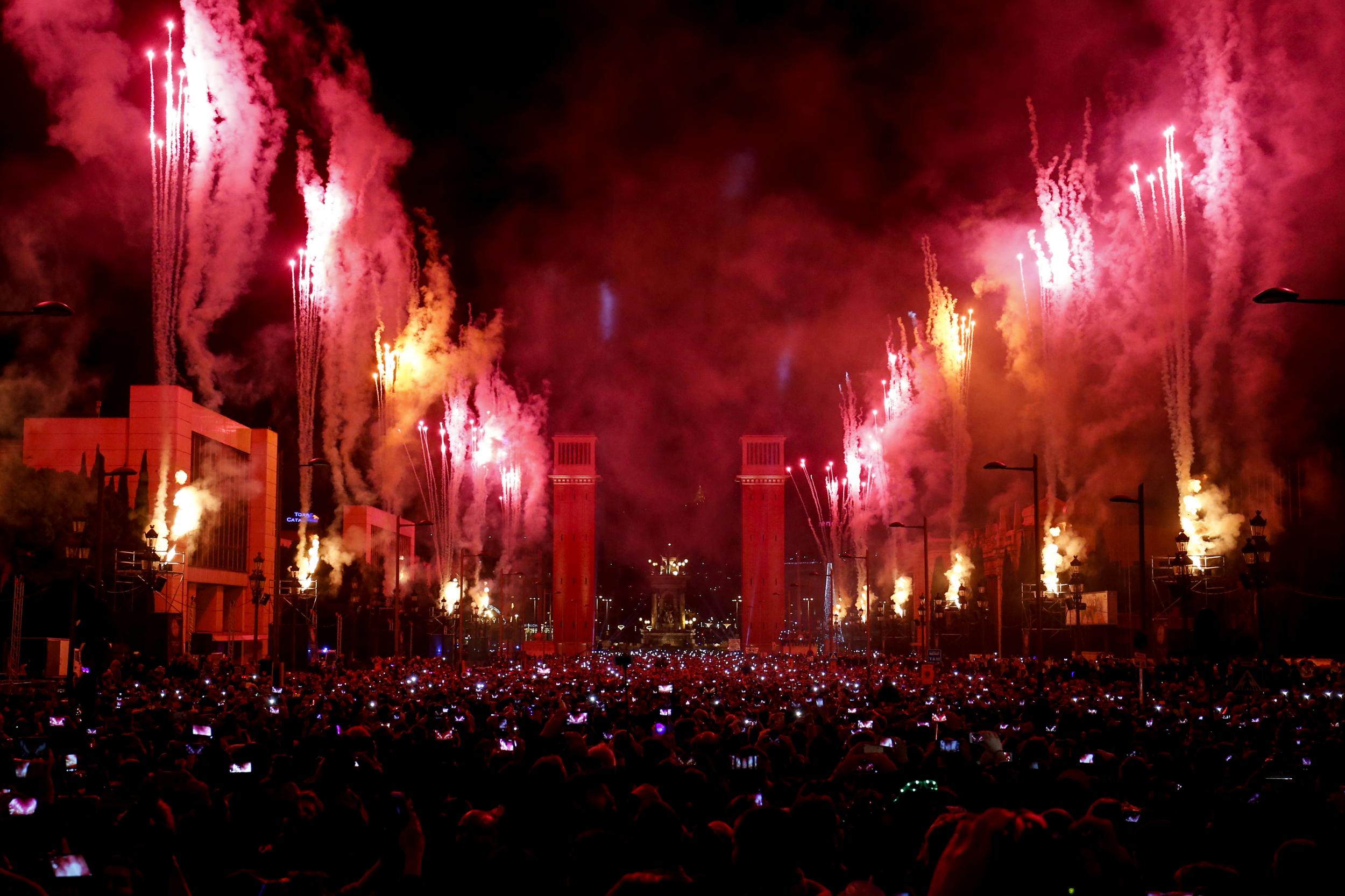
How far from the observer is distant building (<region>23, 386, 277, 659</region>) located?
59.2 meters

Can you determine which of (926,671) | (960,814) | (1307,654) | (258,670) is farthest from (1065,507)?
(960,814)

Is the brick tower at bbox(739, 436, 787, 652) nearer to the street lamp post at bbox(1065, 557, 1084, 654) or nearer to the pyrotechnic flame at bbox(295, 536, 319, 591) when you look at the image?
the pyrotechnic flame at bbox(295, 536, 319, 591)

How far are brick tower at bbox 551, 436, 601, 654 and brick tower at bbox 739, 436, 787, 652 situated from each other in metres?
17.4

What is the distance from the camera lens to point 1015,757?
14172 mm

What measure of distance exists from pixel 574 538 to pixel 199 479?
8200 cm

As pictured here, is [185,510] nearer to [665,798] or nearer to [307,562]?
[307,562]

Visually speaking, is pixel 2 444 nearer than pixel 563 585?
Yes

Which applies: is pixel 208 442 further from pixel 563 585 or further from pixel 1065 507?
pixel 563 585

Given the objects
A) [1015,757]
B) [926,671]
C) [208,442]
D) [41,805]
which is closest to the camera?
[41,805]

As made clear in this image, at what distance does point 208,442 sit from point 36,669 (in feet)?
84.4

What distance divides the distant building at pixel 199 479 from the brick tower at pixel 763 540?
238 ft

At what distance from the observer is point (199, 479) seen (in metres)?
62.9

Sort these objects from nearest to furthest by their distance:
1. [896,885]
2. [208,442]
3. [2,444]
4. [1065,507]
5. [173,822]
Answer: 1. [896,885]
2. [173,822]
3. [2,444]
4. [208,442]
5. [1065,507]

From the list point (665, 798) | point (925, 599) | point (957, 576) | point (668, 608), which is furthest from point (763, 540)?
point (665, 798)
